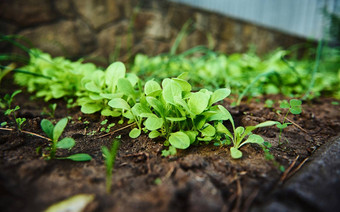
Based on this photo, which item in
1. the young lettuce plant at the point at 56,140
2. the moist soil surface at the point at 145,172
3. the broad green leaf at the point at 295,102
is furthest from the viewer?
the broad green leaf at the point at 295,102

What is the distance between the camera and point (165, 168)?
2.35ft

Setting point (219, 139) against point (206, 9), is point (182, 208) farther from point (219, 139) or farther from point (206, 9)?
point (206, 9)

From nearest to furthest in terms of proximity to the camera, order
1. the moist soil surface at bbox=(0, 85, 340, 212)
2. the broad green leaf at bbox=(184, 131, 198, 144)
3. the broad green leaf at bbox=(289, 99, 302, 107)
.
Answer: the moist soil surface at bbox=(0, 85, 340, 212) → the broad green leaf at bbox=(184, 131, 198, 144) → the broad green leaf at bbox=(289, 99, 302, 107)

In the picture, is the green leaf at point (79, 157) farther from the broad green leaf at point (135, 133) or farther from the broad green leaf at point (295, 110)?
the broad green leaf at point (295, 110)

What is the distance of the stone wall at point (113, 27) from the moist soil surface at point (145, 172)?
1.36 metres

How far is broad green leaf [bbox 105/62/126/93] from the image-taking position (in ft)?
3.49

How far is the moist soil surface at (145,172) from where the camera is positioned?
57 centimetres

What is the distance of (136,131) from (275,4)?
13.7ft

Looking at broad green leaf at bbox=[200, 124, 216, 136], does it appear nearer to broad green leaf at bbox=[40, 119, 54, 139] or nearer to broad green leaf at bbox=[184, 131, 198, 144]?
broad green leaf at bbox=[184, 131, 198, 144]

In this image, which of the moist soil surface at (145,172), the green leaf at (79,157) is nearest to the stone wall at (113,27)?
the moist soil surface at (145,172)

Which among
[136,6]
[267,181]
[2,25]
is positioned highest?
[136,6]

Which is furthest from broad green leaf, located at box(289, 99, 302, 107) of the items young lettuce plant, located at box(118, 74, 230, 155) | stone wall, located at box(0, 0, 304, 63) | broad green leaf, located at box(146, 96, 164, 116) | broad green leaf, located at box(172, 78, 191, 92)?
stone wall, located at box(0, 0, 304, 63)

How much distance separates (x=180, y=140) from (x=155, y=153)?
4.9 inches

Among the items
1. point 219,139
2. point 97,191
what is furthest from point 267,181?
point 97,191
